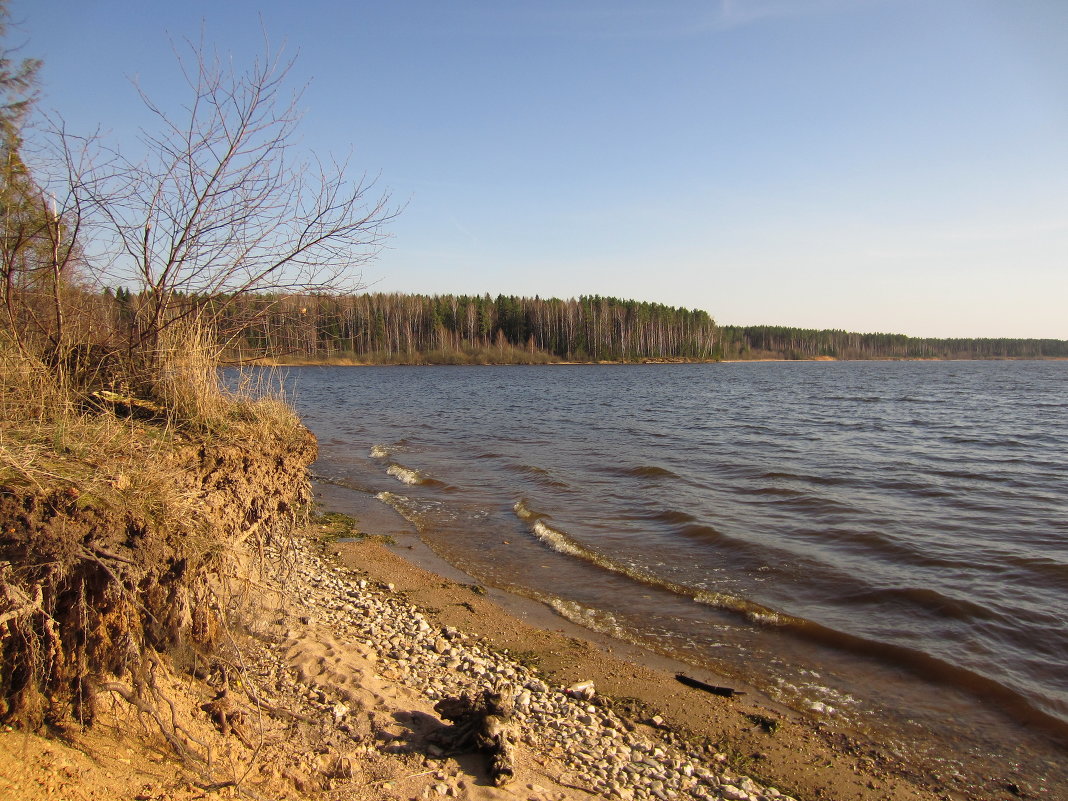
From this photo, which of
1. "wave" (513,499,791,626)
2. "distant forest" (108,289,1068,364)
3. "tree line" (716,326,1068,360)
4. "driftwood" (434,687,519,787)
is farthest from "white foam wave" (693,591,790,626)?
"tree line" (716,326,1068,360)

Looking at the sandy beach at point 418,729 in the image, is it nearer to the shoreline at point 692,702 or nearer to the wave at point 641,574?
the shoreline at point 692,702

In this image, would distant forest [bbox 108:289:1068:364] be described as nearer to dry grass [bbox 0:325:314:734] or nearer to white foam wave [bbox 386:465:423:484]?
white foam wave [bbox 386:465:423:484]

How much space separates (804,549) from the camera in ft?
33.8

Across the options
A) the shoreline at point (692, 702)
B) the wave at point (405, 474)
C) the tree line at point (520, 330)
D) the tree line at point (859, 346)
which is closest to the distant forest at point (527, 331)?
the tree line at point (520, 330)

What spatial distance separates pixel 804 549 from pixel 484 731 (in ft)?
25.2

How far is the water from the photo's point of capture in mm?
6297

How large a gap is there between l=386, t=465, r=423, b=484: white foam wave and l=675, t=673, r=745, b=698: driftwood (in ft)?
32.9

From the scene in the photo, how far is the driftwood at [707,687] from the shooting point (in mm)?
6008

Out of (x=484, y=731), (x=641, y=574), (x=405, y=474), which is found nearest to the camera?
(x=484, y=731)

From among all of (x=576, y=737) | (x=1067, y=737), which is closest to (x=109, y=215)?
(x=576, y=737)

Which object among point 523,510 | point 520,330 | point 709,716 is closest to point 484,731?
point 709,716

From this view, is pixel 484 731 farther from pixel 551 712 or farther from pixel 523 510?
pixel 523 510

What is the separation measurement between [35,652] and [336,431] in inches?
851

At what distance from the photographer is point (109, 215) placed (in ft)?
17.3
